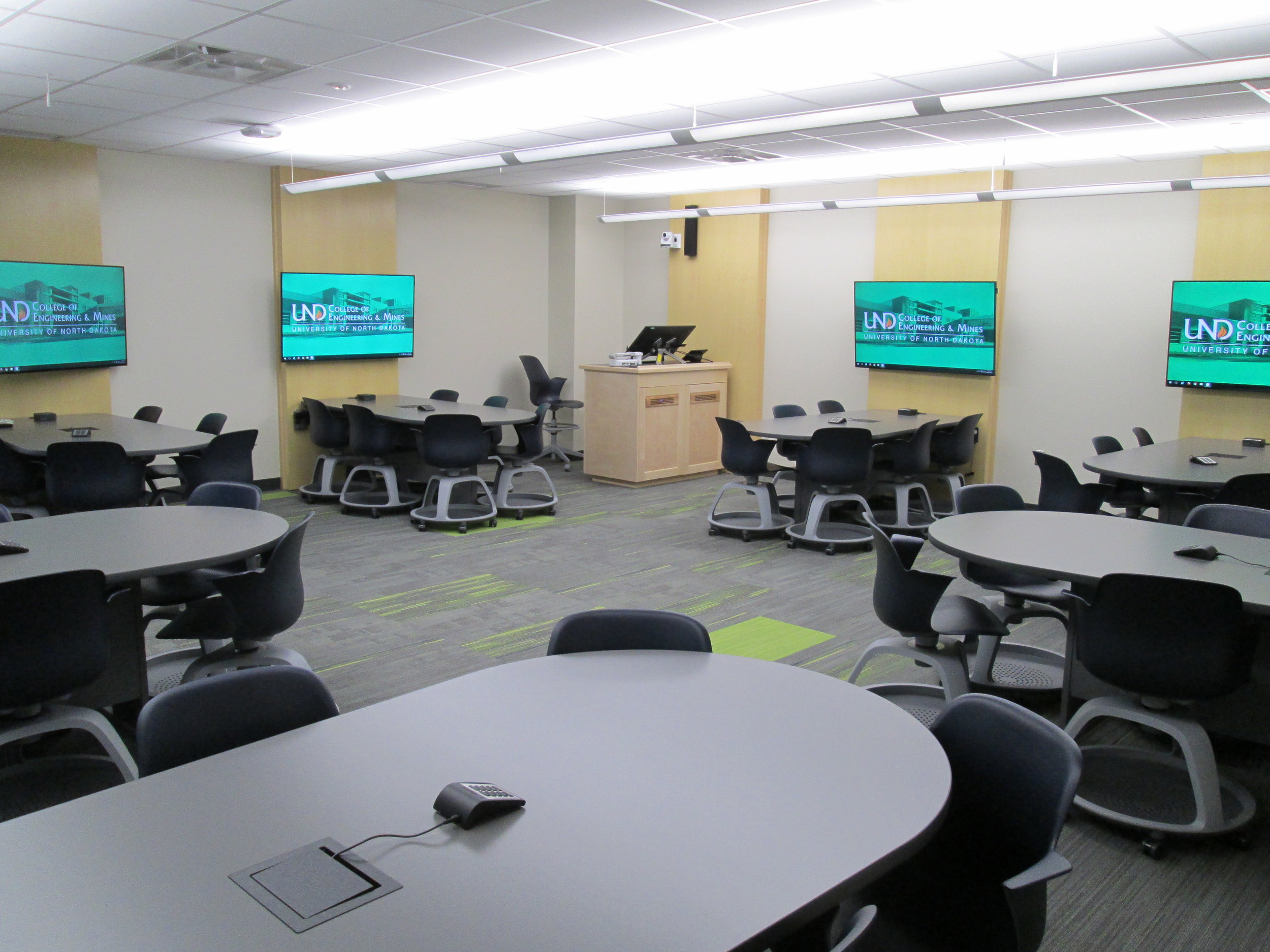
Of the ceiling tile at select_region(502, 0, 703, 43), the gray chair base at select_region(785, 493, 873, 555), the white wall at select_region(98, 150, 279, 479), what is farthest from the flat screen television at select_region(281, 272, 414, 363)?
the ceiling tile at select_region(502, 0, 703, 43)

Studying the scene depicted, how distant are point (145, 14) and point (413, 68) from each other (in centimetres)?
135

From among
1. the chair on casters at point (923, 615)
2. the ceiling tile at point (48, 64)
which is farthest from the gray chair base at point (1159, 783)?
the ceiling tile at point (48, 64)

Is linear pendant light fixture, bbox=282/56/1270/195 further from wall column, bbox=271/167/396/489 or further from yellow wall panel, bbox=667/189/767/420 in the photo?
yellow wall panel, bbox=667/189/767/420

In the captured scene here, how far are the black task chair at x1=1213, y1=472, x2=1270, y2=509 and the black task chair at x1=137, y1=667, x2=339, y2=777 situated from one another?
16.4 ft

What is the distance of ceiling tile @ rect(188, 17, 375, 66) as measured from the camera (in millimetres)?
4531

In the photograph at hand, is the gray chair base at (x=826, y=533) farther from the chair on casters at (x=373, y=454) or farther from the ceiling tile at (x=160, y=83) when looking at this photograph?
the ceiling tile at (x=160, y=83)

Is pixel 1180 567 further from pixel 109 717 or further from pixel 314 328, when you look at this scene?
pixel 314 328

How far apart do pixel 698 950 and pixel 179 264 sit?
27.9 feet

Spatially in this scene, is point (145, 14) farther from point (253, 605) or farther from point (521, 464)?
point (521, 464)

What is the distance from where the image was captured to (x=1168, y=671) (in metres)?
3.31

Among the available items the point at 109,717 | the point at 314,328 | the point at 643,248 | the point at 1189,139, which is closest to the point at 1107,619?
the point at 109,717

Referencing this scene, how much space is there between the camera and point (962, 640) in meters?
4.51

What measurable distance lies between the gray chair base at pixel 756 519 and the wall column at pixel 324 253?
394 centimetres

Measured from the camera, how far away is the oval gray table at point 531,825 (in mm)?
1590
